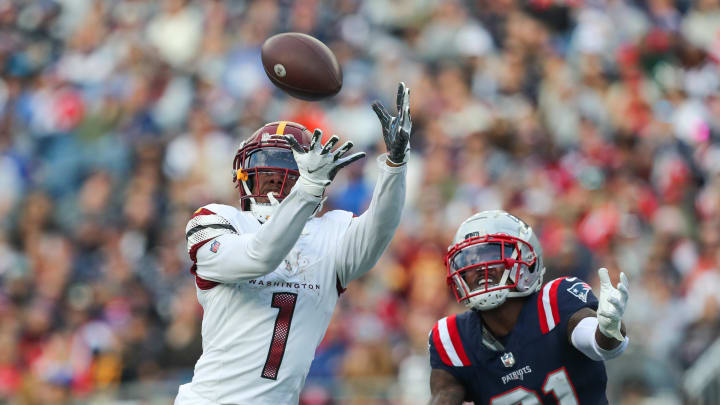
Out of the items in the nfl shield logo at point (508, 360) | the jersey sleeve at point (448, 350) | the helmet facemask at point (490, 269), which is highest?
the helmet facemask at point (490, 269)

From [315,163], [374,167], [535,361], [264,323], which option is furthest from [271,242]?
[374,167]

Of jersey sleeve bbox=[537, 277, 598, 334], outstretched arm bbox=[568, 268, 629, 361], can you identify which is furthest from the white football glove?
jersey sleeve bbox=[537, 277, 598, 334]

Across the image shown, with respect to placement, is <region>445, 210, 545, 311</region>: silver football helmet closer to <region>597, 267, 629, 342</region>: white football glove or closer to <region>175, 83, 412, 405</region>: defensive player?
<region>175, 83, 412, 405</region>: defensive player

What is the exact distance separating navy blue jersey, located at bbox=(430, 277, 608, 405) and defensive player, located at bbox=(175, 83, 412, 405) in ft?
1.89

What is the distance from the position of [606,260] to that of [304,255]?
15.8ft

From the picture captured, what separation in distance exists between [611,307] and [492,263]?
25.2 inches

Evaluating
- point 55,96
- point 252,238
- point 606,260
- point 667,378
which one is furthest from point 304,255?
point 55,96

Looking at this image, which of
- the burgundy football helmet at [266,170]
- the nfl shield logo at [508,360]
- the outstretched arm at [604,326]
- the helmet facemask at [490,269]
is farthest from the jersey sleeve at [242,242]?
the outstretched arm at [604,326]

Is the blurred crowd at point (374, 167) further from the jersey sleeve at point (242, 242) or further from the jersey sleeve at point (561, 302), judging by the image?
the jersey sleeve at point (242, 242)

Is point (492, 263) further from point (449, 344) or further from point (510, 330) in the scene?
point (449, 344)

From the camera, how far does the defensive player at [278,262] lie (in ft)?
15.3

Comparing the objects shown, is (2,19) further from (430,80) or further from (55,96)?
(430,80)

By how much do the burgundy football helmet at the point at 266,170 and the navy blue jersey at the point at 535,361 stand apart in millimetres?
955

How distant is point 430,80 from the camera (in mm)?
12148
